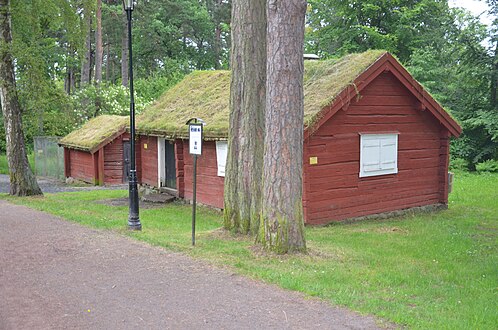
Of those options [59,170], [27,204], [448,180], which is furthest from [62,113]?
[448,180]

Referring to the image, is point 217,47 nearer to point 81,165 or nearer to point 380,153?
point 81,165

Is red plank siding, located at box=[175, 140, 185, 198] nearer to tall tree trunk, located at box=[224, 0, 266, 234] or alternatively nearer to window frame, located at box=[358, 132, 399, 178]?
window frame, located at box=[358, 132, 399, 178]

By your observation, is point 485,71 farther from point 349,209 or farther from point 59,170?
point 59,170

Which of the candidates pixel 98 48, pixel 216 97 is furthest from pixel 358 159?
pixel 98 48

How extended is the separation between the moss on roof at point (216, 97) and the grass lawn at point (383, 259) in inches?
112

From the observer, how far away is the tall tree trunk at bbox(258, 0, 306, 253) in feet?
31.4

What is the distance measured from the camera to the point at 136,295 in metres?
7.67

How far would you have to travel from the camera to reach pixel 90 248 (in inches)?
424

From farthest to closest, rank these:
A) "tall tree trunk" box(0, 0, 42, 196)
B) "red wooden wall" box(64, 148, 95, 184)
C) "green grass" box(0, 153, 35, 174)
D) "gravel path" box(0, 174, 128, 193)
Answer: "green grass" box(0, 153, 35, 174) < "red wooden wall" box(64, 148, 95, 184) < "gravel path" box(0, 174, 128, 193) < "tall tree trunk" box(0, 0, 42, 196)

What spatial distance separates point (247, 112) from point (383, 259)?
382cm

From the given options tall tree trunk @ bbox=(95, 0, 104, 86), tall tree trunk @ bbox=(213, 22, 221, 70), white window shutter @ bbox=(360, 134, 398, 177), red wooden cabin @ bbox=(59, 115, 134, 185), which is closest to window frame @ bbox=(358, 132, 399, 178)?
white window shutter @ bbox=(360, 134, 398, 177)

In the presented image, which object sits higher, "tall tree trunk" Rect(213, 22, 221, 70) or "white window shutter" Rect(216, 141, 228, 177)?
"tall tree trunk" Rect(213, 22, 221, 70)

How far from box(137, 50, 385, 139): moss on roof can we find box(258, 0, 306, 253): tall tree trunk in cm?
447

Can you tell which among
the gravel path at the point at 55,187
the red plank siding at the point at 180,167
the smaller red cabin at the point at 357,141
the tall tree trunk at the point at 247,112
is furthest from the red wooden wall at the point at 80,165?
the tall tree trunk at the point at 247,112
